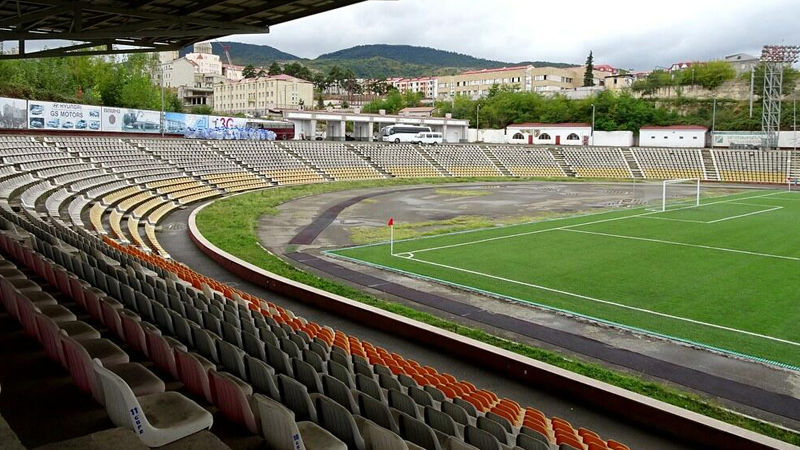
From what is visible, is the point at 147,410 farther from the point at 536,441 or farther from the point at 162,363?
the point at 536,441

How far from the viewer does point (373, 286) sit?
19766mm

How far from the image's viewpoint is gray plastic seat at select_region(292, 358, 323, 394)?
700cm

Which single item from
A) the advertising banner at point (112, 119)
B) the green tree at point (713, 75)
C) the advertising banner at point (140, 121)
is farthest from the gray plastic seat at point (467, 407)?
the green tree at point (713, 75)

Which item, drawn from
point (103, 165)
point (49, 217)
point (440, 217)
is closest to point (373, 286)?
point (49, 217)

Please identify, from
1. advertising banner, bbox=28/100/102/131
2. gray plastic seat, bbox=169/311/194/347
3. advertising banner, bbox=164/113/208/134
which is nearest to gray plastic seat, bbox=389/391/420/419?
gray plastic seat, bbox=169/311/194/347

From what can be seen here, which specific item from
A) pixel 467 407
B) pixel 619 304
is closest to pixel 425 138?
pixel 619 304

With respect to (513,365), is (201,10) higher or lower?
higher

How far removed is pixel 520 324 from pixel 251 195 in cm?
3214

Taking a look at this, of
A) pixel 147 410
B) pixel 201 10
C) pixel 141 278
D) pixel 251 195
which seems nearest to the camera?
pixel 147 410

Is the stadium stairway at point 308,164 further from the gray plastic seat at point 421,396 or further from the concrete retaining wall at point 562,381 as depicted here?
the gray plastic seat at point 421,396

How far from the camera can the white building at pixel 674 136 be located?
83.6 m

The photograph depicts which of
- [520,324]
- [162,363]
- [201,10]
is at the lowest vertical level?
[520,324]

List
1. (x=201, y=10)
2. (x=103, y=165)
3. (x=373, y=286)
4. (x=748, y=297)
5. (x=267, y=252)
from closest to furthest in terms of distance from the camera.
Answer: (x=201, y=10) < (x=748, y=297) < (x=373, y=286) < (x=267, y=252) < (x=103, y=165)

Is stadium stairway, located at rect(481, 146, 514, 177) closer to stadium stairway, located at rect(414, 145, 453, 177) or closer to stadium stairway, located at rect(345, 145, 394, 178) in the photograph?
stadium stairway, located at rect(414, 145, 453, 177)
